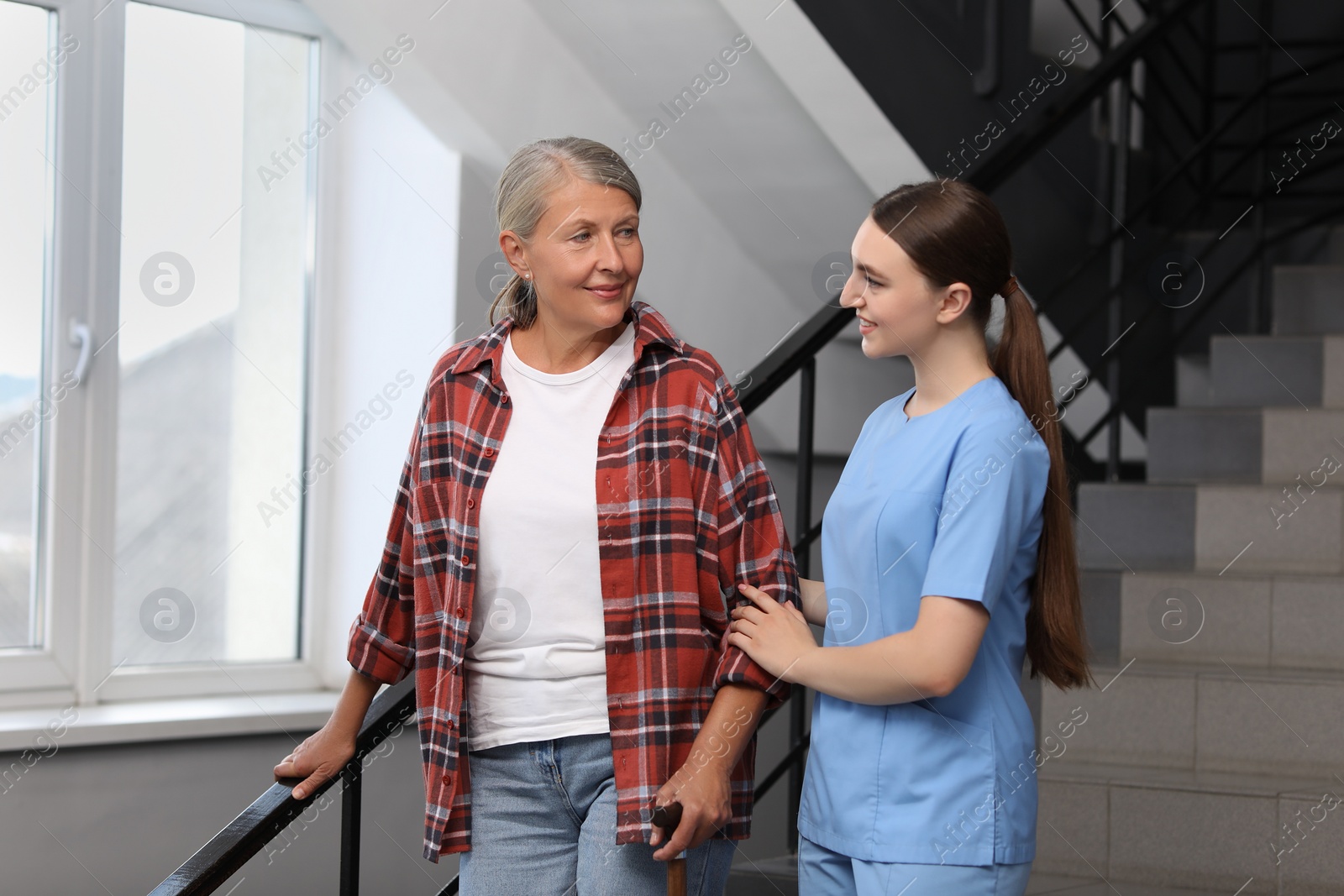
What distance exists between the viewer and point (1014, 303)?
3.91ft

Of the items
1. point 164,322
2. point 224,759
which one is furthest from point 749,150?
point 224,759

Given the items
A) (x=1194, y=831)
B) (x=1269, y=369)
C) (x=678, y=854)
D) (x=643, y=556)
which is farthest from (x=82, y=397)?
(x=1269, y=369)

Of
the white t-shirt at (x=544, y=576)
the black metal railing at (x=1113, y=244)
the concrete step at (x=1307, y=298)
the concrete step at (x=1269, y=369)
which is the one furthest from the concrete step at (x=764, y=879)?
the concrete step at (x=1307, y=298)

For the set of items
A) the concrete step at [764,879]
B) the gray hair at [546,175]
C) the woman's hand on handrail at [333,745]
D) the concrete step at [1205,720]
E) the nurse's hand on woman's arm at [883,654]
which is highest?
the gray hair at [546,175]

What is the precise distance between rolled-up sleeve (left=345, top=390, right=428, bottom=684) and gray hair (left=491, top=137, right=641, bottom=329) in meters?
0.23

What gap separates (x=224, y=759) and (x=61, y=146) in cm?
136


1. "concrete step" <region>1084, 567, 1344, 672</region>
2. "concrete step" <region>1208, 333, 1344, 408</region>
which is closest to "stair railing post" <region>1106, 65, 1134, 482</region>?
"concrete step" <region>1208, 333, 1344, 408</region>

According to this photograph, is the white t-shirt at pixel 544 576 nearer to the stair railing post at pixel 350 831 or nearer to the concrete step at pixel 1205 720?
the stair railing post at pixel 350 831

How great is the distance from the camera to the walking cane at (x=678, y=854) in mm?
1108

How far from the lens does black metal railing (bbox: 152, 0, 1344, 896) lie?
4.39 ft

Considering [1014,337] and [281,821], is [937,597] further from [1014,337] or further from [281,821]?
[281,821]

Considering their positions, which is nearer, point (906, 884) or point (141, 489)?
point (906, 884)

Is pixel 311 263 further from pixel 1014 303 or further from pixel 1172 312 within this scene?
pixel 1172 312

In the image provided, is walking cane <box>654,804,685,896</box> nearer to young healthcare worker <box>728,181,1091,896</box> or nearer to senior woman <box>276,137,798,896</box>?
senior woman <box>276,137,798,896</box>
